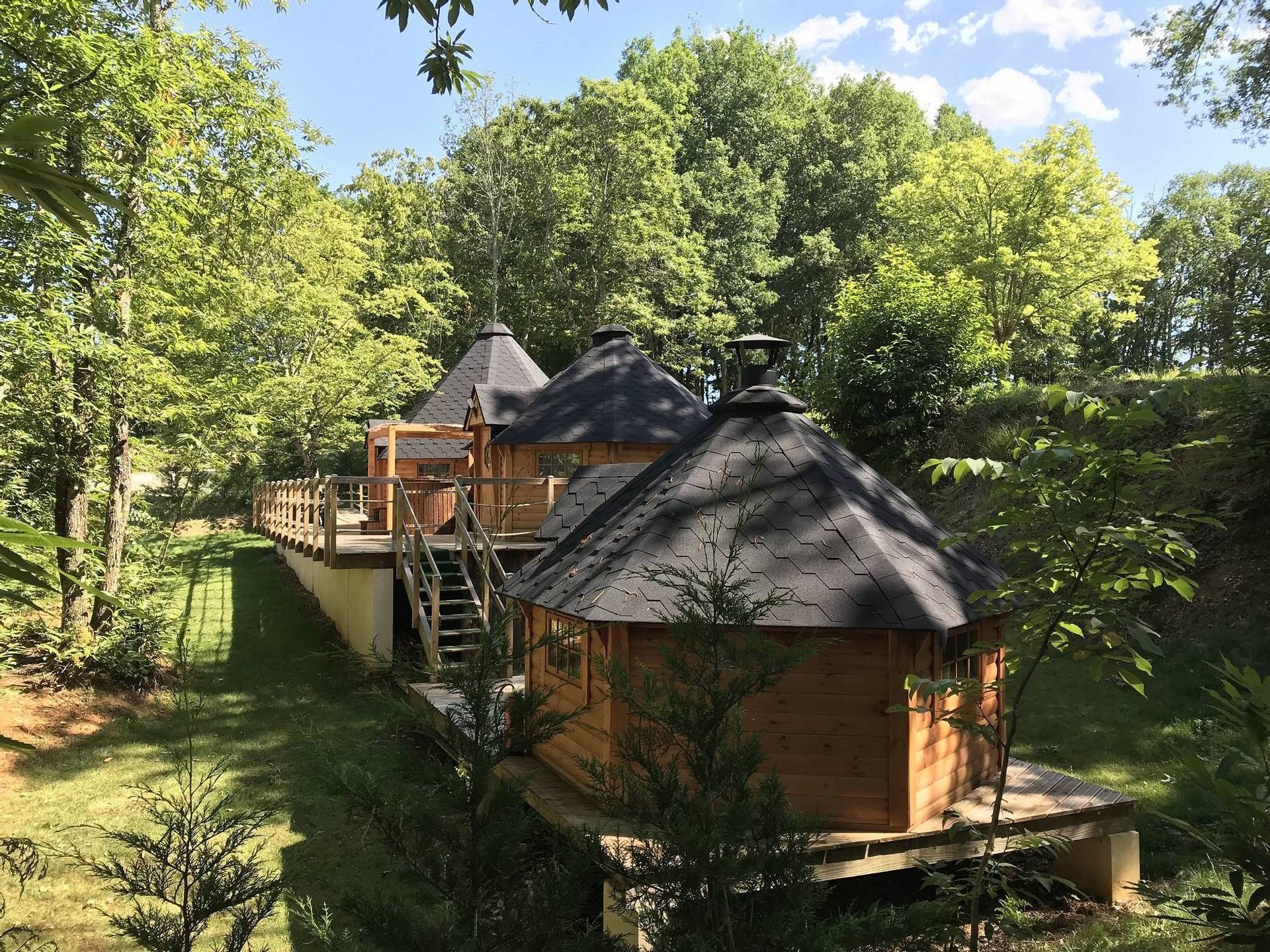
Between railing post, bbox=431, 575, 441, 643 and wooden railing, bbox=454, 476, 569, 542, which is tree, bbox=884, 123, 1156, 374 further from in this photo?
railing post, bbox=431, 575, 441, 643

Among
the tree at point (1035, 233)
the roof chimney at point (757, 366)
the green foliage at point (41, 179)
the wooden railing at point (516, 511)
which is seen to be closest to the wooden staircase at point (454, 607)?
the wooden railing at point (516, 511)

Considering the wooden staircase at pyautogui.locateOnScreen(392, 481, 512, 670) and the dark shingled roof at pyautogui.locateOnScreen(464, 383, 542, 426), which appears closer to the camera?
the wooden staircase at pyautogui.locateOnScreen(392, 481, 512, 670)

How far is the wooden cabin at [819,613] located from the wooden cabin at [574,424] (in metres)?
7.70

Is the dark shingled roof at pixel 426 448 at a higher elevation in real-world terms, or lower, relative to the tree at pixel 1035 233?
lower

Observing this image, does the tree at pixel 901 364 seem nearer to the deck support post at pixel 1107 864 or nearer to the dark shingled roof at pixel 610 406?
the dark shingled roof at pixel 610 406

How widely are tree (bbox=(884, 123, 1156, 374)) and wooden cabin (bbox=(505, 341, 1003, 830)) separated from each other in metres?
20.8

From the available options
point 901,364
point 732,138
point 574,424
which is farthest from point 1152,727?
point 732,138

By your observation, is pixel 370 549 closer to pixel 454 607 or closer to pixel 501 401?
pixel 454 607

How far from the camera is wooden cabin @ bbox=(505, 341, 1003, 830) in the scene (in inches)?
267

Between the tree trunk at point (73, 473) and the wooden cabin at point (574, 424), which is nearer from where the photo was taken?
the tree trunk at point (73, 473)

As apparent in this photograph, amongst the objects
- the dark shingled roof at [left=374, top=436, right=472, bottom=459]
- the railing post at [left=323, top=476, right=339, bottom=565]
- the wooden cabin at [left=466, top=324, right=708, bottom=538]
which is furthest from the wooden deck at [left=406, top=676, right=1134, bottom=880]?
the dark shingled roof at [left=374, top=436, right=472, bottom=459]

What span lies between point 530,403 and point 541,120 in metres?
18.2

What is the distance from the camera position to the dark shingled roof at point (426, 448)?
22422mm

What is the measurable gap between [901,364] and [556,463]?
7823 millimetres
